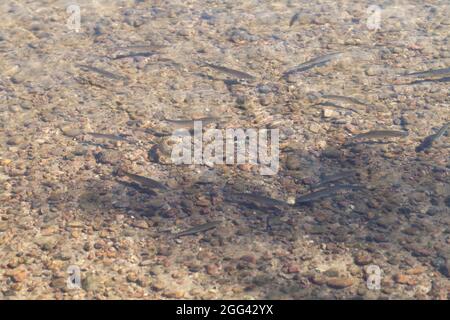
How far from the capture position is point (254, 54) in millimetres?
8266

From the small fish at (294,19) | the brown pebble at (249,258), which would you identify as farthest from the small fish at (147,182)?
the small fish at (294,19)

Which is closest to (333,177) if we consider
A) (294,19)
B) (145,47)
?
(145,47)

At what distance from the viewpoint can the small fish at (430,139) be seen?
6.49 meters

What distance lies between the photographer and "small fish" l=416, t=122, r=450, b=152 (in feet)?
21.3

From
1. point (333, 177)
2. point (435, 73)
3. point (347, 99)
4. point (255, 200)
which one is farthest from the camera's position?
point (435, 73)

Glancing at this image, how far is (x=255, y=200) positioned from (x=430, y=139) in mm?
2156

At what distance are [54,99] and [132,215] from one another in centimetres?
248

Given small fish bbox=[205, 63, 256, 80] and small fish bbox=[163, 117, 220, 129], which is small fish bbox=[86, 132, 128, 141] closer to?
small fish bbox=[163, 117, 220, 129]

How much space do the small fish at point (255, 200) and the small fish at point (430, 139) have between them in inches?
68.4

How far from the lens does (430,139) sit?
21.6ft

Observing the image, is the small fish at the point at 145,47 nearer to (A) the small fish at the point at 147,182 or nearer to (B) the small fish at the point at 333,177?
(A) the small fish at the point at 147,182

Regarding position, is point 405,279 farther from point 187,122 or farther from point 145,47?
point 145,47
